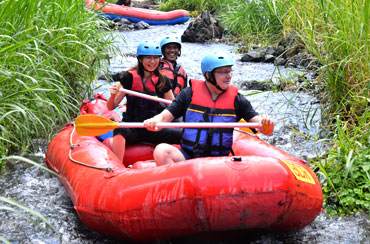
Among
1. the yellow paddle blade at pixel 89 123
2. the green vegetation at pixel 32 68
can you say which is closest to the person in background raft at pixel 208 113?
the yellow paddle blade at pixel 89 123

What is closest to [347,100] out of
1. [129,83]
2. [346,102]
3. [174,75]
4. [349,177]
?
[346,102]

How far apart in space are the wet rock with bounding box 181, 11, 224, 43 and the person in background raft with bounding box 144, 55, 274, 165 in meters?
7.06

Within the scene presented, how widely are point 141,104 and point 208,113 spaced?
3.48 ft

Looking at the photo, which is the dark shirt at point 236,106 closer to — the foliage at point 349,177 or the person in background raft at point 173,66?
the foliage at point 349,177

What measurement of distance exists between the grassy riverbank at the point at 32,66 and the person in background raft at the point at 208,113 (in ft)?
3.47

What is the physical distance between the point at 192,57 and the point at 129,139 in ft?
16.3

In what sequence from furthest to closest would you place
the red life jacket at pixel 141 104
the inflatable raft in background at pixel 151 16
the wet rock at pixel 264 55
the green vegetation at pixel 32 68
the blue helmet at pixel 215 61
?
the inflatable raft in background at pixel 151 16 → the wet rock at pixel 264 55 → the red life jacket at pixel 141 104 → the green vegetation at pixel 32 68 → the blue helmet at pixel 215 61

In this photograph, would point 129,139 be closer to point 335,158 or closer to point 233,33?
point 335,158

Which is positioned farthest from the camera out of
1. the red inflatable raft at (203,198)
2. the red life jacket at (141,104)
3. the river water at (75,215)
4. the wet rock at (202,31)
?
the wet rock at (202,31)

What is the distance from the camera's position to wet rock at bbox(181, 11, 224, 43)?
403 inches

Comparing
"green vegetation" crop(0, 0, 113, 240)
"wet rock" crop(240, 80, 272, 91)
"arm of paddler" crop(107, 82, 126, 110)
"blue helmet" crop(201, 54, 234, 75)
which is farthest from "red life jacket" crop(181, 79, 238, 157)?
"wet rock" crop(240, 80, 272, 91)

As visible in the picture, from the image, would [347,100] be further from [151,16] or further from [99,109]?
[151,16]

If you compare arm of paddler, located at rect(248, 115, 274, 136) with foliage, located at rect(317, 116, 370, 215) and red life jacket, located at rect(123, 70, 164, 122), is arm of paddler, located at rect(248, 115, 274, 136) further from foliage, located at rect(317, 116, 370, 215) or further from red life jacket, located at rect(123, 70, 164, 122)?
red life jacket, located at rect(123, 70, 164, 122)

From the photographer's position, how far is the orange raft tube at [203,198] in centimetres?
258
